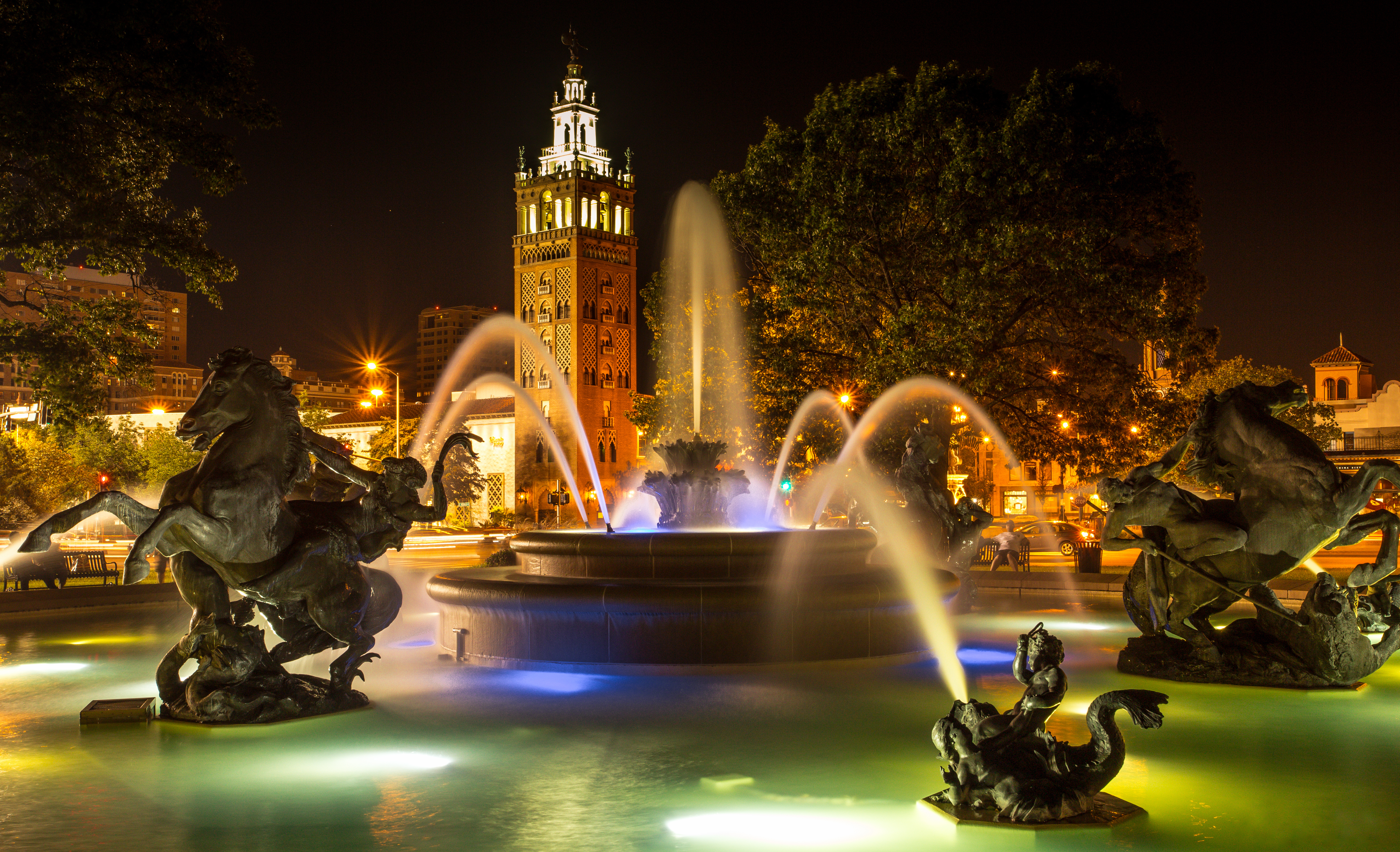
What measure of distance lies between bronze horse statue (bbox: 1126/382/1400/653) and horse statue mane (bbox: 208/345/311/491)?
7.75 meters

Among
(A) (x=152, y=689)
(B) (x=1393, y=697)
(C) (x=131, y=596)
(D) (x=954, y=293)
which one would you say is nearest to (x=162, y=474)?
(C) (x=131, y=596)

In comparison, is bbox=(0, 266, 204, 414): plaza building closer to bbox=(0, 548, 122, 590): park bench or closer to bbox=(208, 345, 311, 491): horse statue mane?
bbox=(0, 548, 122, 590): park bench

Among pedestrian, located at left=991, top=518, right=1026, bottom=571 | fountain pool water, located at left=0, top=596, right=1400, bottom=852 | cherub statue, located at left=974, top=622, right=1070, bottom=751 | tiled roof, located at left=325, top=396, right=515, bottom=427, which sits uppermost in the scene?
tiled roof, located at left=325, top=396, right=515, bottom=427

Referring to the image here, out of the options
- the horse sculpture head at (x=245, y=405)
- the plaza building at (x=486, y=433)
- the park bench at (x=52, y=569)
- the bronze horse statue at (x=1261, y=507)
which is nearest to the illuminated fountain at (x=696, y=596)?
the bronze horse statue at (x=1261, y=507)

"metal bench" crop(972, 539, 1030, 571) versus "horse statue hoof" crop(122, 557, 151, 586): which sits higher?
"horse statue hoof" crop(122, 557, 151, 586)

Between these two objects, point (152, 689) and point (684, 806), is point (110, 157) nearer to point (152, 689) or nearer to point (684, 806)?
point (152, 689)

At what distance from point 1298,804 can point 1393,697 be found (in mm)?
4704

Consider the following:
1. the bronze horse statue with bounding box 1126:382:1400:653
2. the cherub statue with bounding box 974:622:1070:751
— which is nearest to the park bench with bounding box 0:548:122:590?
the bronze horse statue with bounding box 1126:382:1400:653

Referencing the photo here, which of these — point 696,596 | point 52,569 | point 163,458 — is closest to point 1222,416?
point 696,596

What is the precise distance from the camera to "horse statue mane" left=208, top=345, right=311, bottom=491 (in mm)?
9383

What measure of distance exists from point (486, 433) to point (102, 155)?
84.8 meters

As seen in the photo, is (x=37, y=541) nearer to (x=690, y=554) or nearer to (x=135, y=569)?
(x=135, y=569)

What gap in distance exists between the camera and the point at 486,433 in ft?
338

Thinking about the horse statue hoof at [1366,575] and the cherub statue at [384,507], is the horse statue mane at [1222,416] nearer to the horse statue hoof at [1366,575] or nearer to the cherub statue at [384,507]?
the horse statue hoof at [1366,575]
